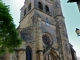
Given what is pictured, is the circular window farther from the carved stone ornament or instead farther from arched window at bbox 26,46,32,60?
arched window at bbox 26,46,32,60

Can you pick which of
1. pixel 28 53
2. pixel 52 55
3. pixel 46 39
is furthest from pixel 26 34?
pixel 52 55

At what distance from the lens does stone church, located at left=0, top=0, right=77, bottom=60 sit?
692 inches

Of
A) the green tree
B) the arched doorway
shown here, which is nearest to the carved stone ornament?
the arched doorway

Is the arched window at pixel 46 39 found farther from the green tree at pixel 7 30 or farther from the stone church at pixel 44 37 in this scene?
the green tree at pixel 7 30

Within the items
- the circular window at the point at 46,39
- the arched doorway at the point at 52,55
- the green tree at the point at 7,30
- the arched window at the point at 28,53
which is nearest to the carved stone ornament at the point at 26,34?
the arched window at the point at 28,53

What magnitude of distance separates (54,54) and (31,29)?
4.75 metres

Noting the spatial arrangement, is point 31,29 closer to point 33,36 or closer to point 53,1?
point 33,36

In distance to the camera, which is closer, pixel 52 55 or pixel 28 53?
pixel 28 53

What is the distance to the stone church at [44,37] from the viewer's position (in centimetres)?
1757

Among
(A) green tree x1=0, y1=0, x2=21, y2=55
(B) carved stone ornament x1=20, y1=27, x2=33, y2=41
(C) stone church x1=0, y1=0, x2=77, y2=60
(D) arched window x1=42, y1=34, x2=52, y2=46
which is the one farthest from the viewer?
(D) arched window x1=42, y1=34, x2=52, y2=46

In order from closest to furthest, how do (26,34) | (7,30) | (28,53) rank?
(7,30) < (28,53) < (26,34)

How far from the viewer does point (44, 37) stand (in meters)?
21.1

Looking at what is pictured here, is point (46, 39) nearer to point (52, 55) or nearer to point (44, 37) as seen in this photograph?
point (44, 37)

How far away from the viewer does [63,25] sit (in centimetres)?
2331
